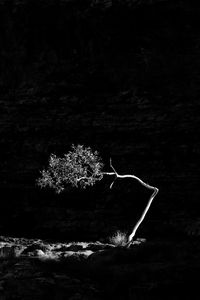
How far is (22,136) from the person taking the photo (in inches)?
1170

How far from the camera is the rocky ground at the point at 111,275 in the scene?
10.1m

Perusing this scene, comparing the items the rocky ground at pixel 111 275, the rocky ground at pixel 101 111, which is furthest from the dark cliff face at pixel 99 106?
the rocky ground at pixel 111 275

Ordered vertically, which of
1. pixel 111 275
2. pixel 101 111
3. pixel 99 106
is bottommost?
pixel 111 275

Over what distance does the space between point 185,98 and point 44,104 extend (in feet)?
33.1

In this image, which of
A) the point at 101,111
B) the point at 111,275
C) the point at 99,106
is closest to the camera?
the point at 111,275

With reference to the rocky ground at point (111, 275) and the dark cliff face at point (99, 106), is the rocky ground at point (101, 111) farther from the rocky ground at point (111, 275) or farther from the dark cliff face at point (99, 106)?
the rocky ground at point (111, 275)

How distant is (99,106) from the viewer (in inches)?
1152

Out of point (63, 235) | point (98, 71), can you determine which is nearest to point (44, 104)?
point (98, 71)

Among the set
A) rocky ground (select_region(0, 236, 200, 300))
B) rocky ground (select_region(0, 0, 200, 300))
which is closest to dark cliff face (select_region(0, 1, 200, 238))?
rocky ground (select_region(0, 0, 200, 300))

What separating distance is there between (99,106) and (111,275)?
18.8 m

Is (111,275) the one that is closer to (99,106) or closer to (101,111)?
(101,111)

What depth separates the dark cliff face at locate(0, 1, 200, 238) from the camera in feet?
85.3

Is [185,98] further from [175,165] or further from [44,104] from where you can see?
[44,104]

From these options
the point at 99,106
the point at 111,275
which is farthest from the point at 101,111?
the point at 111,275
